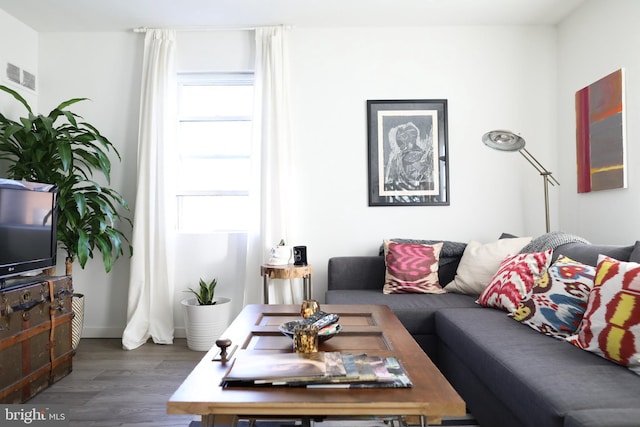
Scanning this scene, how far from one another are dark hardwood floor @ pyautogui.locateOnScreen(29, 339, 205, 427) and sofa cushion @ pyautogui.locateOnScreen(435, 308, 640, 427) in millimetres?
1394

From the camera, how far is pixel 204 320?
3.18 meters

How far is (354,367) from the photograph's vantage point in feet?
4.11

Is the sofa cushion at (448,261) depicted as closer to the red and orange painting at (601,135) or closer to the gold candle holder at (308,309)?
the red and orange painting at (601,135)

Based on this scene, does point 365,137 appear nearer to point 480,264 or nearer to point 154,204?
point 480,264

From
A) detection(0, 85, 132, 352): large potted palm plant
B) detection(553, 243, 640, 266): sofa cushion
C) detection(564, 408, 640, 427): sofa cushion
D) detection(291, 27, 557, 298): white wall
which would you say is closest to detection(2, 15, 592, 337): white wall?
detection(291, 27, 557, 298): white wall

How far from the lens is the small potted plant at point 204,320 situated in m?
3.17

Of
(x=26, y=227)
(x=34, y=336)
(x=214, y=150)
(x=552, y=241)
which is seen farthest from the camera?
(x=214, y=150)

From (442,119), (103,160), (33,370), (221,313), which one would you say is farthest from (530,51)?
(33,370)

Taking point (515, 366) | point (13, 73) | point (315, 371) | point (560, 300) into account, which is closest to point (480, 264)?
point (560, 300)

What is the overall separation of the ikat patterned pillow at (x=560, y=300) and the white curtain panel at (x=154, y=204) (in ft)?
8.85

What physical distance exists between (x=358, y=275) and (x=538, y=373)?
191 cm

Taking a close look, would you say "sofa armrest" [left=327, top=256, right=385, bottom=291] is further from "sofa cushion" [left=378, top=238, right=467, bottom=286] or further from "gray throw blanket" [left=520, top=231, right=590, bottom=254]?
"gray throw blanket" [left=520, top=231, right=590, bottom=254]

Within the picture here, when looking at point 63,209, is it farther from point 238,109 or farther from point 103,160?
point 238,109

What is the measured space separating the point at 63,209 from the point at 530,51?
396cm
